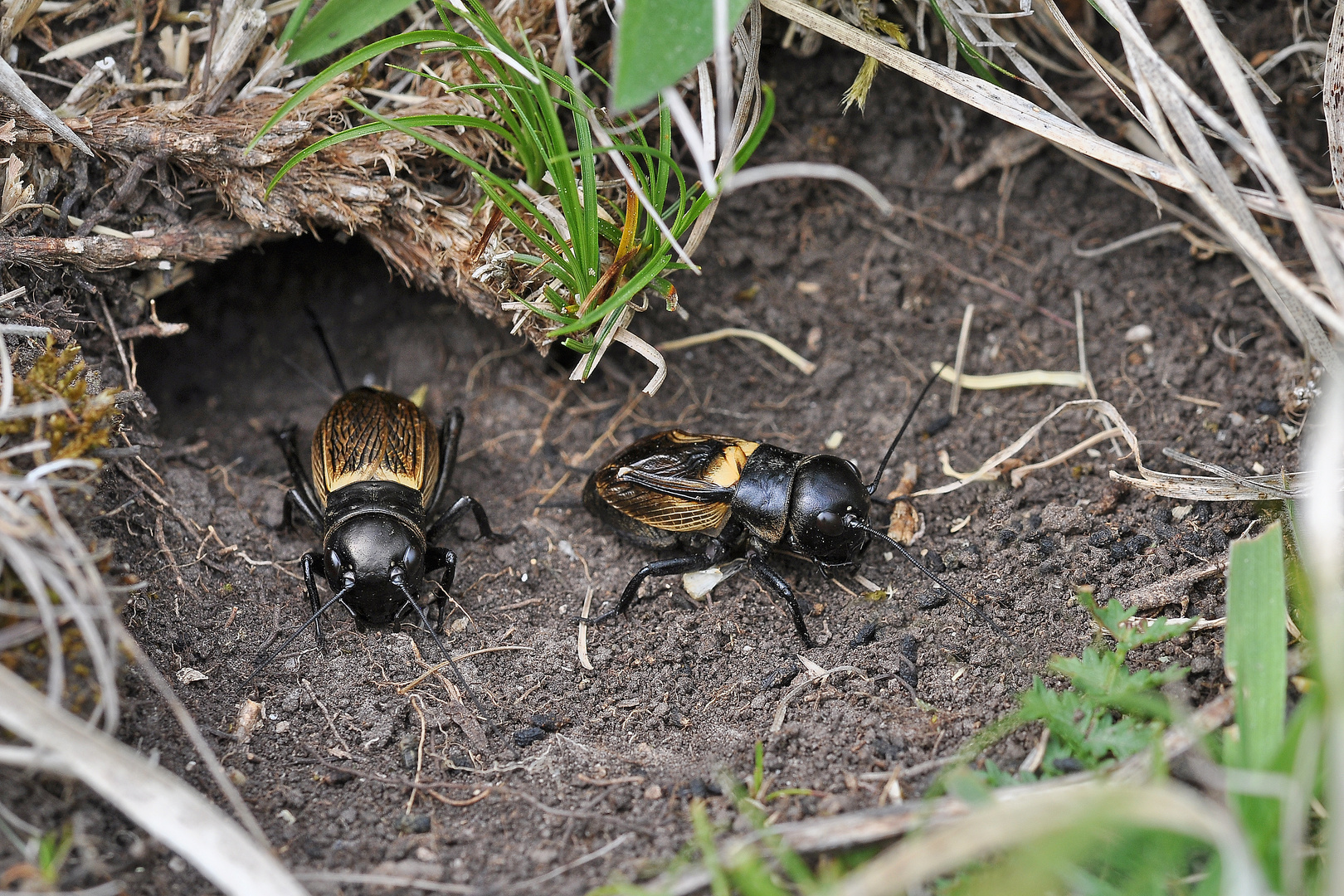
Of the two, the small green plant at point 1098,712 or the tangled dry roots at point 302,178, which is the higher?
the tangled dry roots at point 302,178

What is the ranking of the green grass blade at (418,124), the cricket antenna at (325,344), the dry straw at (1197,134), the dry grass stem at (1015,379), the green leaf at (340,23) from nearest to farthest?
the dry straw at (1197,134) → the green leaf at (340,23) → the green grass blade at (418,124) → the dry grass stem at (1015,379) → the cricket antenna at (325,344)

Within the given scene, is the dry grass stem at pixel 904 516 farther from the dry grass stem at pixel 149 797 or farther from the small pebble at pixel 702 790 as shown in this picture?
the dry grass stem at pixel 149 797

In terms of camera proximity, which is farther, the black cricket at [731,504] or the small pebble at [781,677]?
the black cricket at [731,504]

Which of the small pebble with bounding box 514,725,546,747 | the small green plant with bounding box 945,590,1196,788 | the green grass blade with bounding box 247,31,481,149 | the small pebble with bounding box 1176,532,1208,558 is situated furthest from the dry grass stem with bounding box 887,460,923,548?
the green grass blade with bounding box 247,31,481,149

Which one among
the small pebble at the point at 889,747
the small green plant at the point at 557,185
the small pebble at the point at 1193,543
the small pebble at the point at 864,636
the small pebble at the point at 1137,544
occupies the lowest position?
the small pebble at the point at 864,636

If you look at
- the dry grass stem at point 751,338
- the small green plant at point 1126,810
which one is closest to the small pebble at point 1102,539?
the small green plant at point 1126,810

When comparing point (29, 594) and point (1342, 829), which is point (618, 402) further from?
point (1342, 829)

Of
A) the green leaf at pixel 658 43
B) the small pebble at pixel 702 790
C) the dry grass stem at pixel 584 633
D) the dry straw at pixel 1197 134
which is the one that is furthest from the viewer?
the dry grass stem at pixel 584 633

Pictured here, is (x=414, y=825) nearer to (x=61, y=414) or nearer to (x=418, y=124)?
(x=61, y=414)
